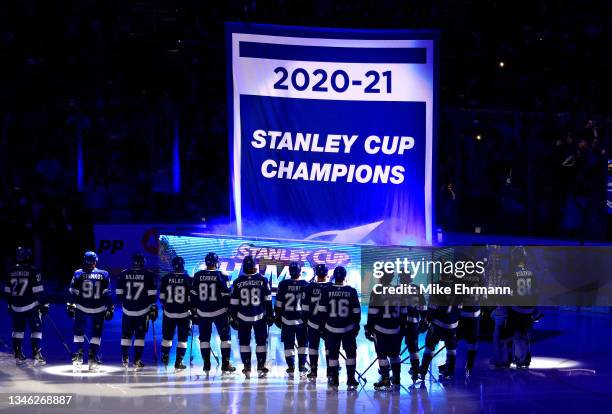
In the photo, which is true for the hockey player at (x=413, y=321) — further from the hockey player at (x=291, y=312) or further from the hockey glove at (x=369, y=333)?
the hockey player at (x=291, y=312)

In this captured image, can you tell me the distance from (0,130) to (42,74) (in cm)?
291

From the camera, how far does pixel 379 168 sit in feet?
68.3

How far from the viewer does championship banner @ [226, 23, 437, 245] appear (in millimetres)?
20781

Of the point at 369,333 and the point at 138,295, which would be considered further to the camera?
the point at 138,295

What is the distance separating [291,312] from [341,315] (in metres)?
1.06

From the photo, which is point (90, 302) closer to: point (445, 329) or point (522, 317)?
point (445, 329)

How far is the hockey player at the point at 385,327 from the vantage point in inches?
591

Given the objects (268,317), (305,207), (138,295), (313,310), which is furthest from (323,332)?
(305,207)

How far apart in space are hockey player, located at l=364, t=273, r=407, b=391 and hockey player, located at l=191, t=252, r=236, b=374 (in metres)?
2.27

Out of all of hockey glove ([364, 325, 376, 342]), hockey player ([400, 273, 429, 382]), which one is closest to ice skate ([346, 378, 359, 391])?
hockey glove ([364, 325, 376, 342])

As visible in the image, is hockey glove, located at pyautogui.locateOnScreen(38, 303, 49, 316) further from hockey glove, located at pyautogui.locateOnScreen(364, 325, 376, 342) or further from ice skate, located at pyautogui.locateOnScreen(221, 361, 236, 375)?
hockey glove, located at pyautogui.locateOnScreen(364, 325, 376, 342)

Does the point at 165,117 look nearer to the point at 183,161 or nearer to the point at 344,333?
the point at 183,161

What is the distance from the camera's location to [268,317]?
1598 centimetres

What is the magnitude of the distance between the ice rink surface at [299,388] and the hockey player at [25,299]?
0.43 m
